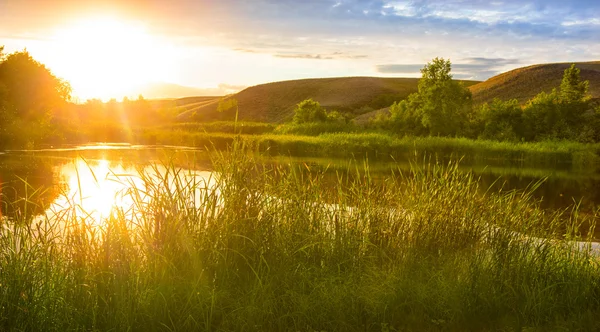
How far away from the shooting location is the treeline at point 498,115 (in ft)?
125

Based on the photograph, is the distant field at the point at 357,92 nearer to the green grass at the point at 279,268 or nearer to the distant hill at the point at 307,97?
the distant hill at the point at 307,97

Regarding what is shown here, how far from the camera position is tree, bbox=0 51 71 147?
28172mm

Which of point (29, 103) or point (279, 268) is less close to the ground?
point (29, 103)

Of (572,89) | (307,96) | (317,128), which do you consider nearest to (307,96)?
(307,96)

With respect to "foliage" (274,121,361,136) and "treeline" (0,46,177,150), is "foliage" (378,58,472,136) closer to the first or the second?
"foliage" (274,121,361,136)

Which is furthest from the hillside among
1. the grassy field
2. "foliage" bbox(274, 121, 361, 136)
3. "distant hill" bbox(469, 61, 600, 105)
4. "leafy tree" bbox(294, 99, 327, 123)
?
the grassy field

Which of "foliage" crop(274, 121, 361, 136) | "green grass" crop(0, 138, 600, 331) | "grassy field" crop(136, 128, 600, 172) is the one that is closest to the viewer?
"green grass" crop(0, 138, 600, 331)

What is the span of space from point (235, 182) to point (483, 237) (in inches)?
150

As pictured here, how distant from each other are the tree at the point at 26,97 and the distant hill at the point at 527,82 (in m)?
44.7

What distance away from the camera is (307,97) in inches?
3649

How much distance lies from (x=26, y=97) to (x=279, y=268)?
89.4ft

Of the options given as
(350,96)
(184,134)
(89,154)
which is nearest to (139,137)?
(184,134)

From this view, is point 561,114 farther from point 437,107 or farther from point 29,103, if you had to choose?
point 29,103

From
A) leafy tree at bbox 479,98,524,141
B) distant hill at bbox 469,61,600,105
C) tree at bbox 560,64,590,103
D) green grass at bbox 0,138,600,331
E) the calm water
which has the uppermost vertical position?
distant hill at bbox 469,61,600,105
